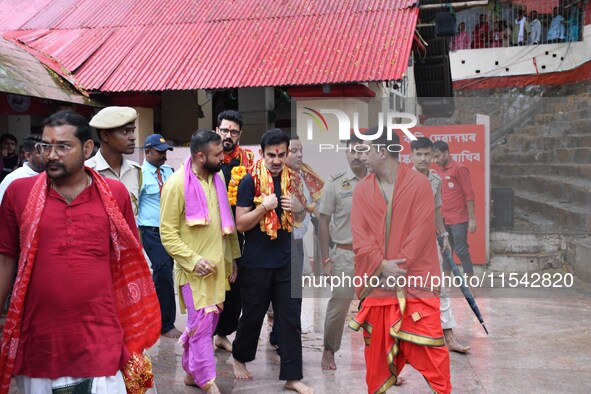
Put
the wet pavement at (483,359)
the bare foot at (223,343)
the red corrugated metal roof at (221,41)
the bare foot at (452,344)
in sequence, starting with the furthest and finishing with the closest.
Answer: the red corrugated metal roof at (221,41)
the bare foot at (223,343)
the bare foot at (452,344)
the wet pavement at (483,359)

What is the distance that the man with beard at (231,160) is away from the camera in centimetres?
510

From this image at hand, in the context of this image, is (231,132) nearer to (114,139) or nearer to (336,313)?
(114,139)

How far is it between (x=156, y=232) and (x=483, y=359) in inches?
117

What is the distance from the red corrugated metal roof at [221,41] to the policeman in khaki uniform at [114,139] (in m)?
5.95

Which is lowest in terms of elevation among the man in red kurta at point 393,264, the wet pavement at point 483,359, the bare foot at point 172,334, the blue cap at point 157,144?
the wet pavement at point 483,359

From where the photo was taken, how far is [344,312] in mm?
4898

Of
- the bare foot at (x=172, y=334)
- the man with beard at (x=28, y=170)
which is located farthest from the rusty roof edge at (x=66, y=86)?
the bare foot at (x=172, y=334)

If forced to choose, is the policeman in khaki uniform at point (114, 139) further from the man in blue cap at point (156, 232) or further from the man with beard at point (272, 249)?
the man in blue cap at point (156, 232)

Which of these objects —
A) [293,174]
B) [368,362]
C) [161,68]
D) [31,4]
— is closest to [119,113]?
[293,174]

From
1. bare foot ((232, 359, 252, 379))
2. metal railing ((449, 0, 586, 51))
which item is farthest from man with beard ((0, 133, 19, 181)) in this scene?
metal railing ((449, 0, 586, 51))

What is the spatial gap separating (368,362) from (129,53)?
8.81 metres

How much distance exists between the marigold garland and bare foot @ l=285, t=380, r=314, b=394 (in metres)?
1.32

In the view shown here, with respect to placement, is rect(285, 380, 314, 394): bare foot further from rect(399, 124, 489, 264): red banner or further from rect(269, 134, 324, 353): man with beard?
rect(399, 124, 489, 264): red banner

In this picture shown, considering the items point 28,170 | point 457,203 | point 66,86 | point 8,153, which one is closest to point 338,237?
point 457,203
